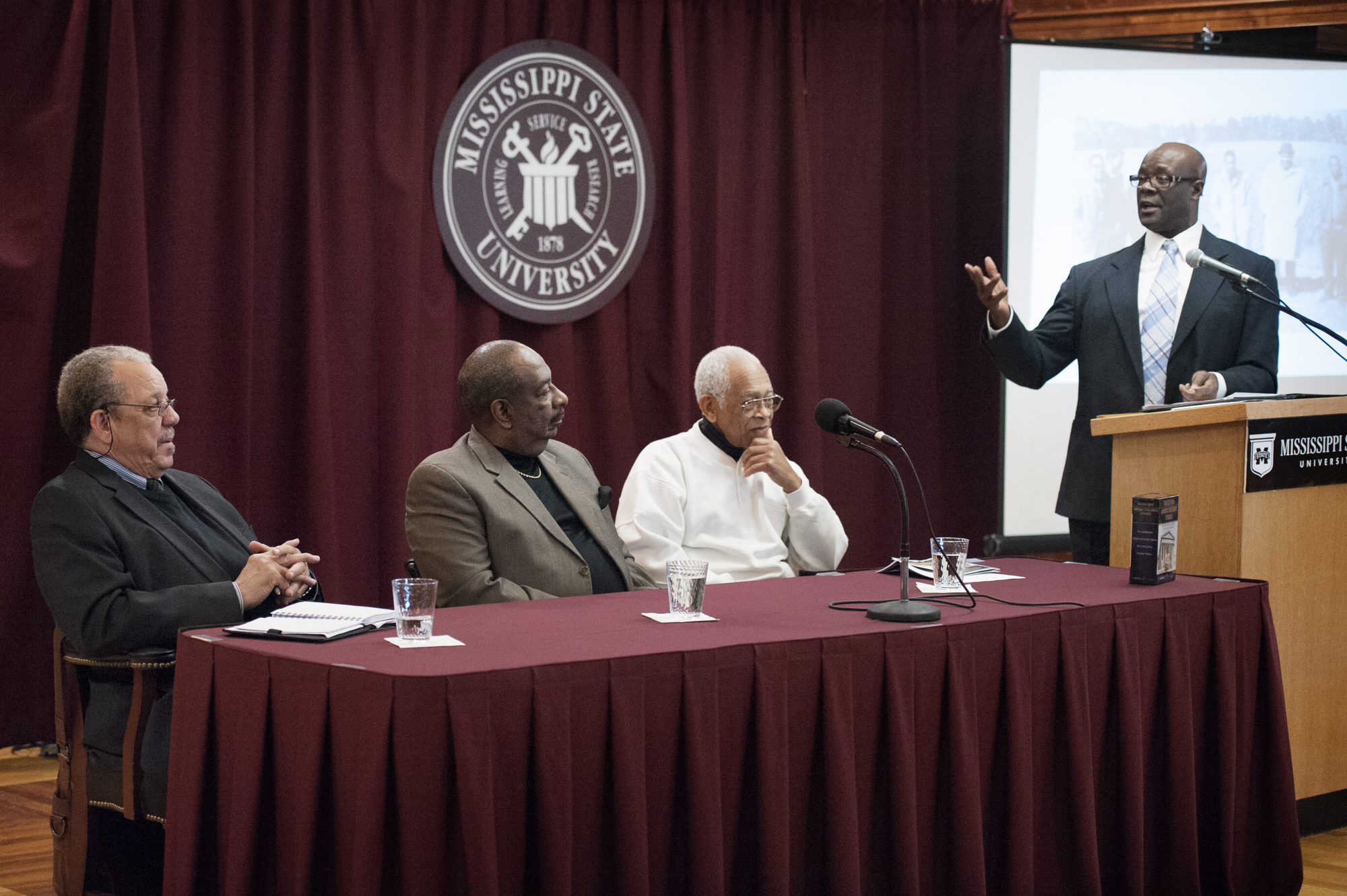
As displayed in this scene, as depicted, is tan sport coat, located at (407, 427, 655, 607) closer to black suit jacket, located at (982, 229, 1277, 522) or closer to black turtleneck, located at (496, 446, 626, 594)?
black turtleneck, located at (496, 446, 626, 594)

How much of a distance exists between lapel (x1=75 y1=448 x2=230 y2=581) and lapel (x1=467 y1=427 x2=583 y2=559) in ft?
2.13

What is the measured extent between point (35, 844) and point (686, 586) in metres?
1.91

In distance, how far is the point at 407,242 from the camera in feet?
14.5

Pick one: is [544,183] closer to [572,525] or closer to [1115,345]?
[572,525]

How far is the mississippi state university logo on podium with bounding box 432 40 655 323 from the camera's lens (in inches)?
179

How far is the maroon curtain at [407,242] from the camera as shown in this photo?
12.9 ft

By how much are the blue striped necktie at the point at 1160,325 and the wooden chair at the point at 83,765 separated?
2.78 meters

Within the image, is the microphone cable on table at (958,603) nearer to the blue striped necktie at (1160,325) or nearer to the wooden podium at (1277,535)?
the wooden podium at (1277,535)

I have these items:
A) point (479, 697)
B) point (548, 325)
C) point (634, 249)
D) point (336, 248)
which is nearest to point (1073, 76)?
point (634, 249)

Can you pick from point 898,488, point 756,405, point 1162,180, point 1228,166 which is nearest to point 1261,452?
point 1162,180

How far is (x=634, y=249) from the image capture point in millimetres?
4863

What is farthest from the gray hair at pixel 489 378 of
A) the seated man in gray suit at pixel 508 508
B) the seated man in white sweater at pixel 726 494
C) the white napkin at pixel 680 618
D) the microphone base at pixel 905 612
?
the microphone base at pixel 905 612

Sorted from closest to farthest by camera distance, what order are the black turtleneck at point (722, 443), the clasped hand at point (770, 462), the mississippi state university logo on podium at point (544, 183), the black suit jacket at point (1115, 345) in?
the clasped hand at point (770, 462) < the black turtleneck at point (722, 443) < the black suit jacket at point (1115, 345) < the mississippi state university logo on podium at point (544, 183)

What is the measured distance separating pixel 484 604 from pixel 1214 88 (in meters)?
3.65
